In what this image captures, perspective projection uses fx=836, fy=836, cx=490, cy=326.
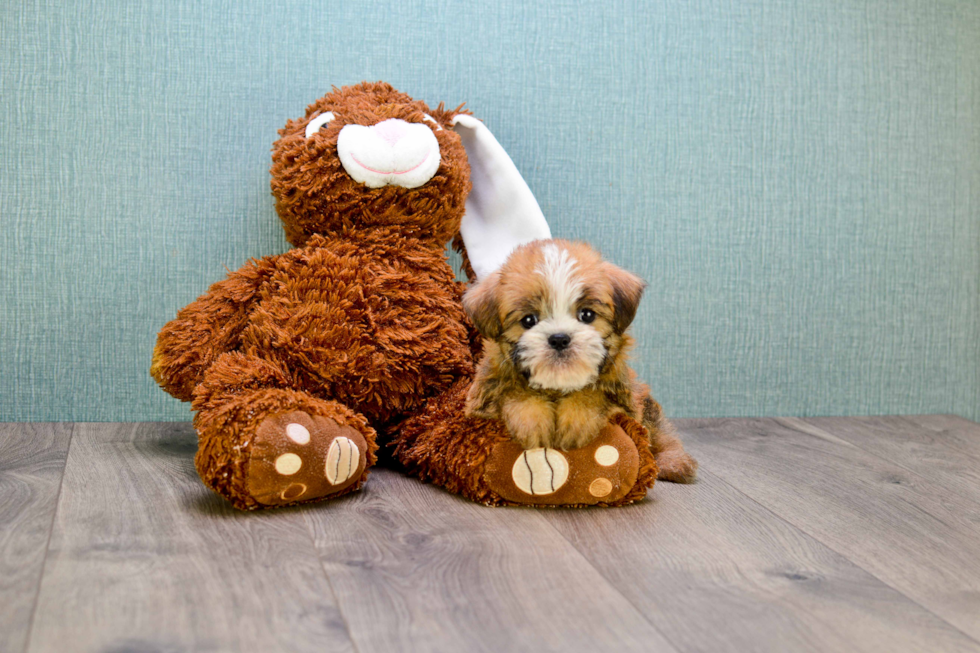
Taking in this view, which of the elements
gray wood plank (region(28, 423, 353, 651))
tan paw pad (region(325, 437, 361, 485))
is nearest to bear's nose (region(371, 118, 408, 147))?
tan paw pad (region(325, 437, 361, 485))

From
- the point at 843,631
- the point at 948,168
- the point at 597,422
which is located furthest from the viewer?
the point at 948,168

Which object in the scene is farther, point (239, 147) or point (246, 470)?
point (239, 147)

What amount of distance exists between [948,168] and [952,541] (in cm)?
104

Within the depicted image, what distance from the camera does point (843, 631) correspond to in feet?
2.71

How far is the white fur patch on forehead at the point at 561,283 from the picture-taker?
1.08 metres

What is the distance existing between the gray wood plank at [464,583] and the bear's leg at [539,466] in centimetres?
3

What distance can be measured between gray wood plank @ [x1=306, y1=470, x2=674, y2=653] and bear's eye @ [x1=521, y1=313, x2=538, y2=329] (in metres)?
0.26

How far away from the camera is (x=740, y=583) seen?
3.07ft

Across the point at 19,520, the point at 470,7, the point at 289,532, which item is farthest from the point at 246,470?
the point at 470,7

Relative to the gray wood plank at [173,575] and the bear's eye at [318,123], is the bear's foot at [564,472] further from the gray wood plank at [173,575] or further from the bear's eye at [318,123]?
the bear's eye at [318,123]

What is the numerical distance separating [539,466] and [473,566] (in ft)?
0.71

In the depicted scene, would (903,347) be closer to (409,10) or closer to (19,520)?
(409,10)

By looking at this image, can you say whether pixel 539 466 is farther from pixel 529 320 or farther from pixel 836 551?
pixel 836 551

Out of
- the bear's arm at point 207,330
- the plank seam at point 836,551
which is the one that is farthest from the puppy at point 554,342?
the bear's arm at point 207,330
